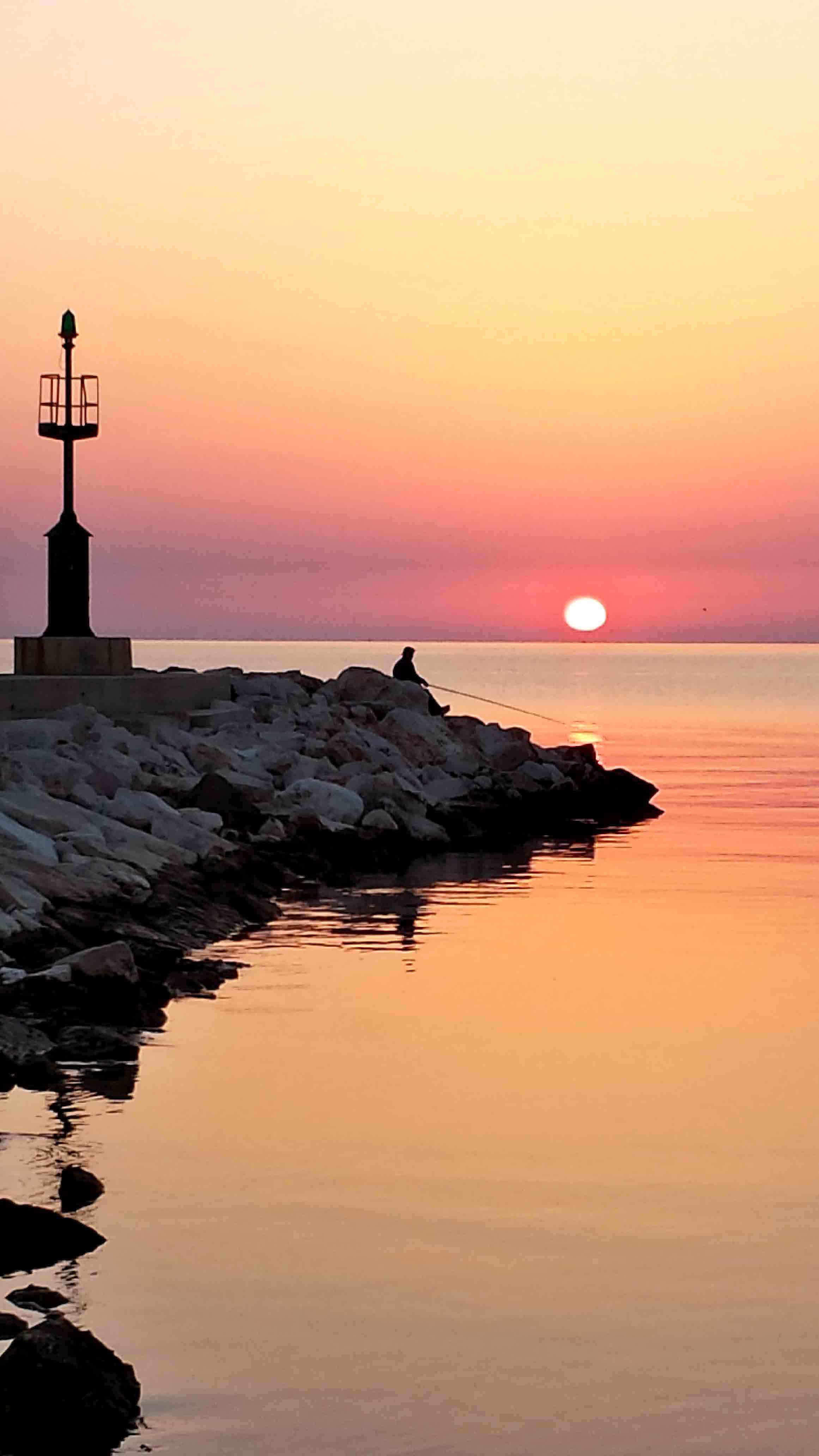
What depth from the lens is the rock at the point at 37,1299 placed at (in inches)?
304

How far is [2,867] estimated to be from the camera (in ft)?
51.8

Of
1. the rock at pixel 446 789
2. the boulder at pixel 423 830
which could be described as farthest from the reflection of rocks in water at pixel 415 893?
the rock at pixel 446 789

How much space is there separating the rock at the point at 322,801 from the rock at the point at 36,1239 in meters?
16.0

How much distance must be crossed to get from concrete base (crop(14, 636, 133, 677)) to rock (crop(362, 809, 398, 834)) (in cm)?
540

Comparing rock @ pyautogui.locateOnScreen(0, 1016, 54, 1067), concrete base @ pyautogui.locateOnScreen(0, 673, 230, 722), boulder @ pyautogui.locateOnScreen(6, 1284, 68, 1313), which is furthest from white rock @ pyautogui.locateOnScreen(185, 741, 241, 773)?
boulder @ pyautogui.locateOnScreen(6, 1284, 68, 1313)

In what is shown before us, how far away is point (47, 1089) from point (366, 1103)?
5.61ft

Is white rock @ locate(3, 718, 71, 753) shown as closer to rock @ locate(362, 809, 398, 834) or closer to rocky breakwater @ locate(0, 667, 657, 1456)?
rocky breakwater @ locate(0, 667, 657, 1456)

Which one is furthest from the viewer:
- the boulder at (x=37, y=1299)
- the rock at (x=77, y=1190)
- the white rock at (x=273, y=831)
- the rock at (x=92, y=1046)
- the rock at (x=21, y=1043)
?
the white rock at (x=273, y=831)

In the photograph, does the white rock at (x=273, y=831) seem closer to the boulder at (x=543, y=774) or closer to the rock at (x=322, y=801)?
the rock at (x=322, y=801)

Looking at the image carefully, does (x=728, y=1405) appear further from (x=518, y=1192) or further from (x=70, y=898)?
(x=70, y=898)

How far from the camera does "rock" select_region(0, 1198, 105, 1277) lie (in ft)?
27.1

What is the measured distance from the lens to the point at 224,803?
23375mm

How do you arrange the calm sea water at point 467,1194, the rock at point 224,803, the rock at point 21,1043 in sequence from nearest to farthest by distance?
the calm sea water at point 467,1194
the rock at point 21,1043
the rock at point 224,803

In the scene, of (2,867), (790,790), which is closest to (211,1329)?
(2,867)
